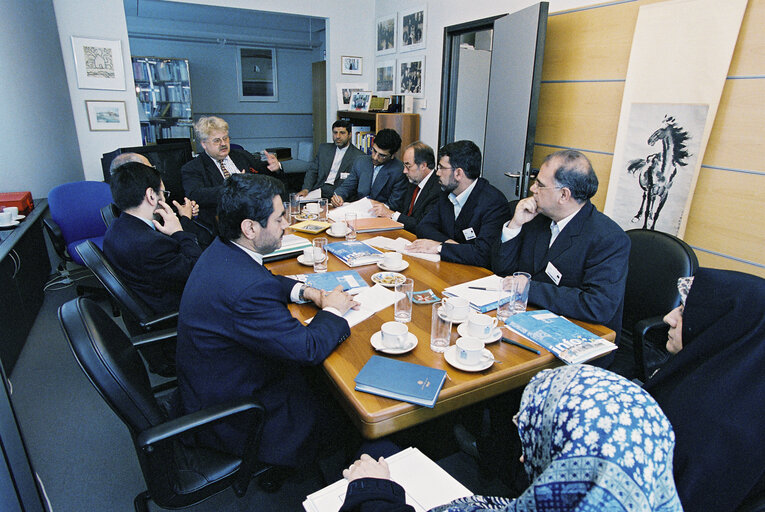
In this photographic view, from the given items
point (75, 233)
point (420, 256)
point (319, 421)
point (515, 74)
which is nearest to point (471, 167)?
point (420, 256)

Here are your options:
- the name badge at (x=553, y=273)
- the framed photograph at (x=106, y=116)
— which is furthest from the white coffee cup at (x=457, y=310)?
the framed photograph at (x=106, y=116)

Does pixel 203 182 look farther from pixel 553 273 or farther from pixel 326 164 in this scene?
pixel 553 273

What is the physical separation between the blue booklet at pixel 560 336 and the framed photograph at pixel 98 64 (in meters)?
4.94

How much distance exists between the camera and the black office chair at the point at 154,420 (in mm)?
1143

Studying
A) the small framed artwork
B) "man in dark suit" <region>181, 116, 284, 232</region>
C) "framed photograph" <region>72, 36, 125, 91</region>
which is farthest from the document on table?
the small framed artwork

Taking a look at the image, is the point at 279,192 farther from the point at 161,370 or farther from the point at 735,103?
the point at 735,103

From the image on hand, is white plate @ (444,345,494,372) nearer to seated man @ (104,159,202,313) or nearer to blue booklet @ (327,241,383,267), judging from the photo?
blue booklet @ (327,241,383,267)

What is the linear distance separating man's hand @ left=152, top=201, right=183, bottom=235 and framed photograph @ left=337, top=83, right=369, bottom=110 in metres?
3.94

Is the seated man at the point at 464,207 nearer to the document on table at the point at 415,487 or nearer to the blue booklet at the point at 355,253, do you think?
the blue booklet at the point at 355,253

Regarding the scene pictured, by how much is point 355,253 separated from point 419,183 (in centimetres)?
127

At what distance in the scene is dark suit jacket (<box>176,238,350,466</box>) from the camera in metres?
1.34

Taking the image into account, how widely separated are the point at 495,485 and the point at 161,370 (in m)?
1.55

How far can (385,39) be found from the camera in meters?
5.45

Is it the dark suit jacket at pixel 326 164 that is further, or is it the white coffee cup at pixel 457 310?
the dark suit jacket at pixel 326 164
